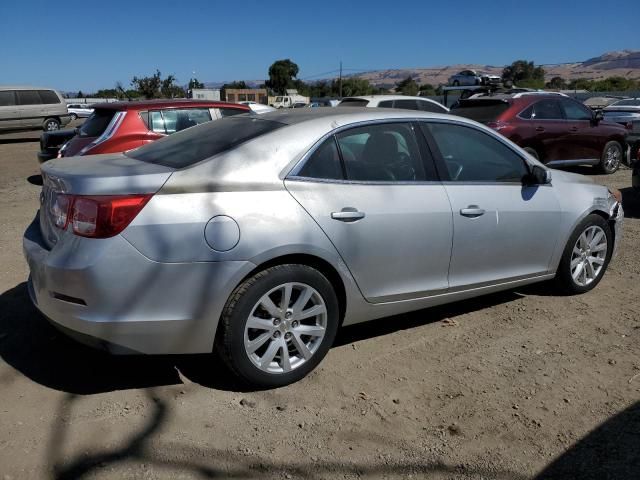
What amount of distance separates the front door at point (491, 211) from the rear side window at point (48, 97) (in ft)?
70.0

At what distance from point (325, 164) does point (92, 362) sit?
73.5 inches

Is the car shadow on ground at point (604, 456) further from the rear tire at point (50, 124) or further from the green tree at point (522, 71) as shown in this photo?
the green tree at point (522, 71)

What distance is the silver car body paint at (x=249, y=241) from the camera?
2.92m

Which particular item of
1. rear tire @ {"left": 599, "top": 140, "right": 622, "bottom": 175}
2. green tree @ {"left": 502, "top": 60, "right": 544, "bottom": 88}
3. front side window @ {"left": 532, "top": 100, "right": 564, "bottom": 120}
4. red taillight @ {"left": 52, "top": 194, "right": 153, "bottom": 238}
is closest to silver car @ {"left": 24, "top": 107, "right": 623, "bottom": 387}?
red taillight @ {"left": 52, "top": 194, "right": 153, "bottom": 238}

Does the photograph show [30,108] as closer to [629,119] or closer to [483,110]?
[483,110]

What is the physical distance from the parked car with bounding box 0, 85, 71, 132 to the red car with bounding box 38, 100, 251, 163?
14519 mm

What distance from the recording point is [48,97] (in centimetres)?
2202

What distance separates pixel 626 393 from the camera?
11.0 ft

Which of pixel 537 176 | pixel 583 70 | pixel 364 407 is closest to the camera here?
pixel 364 407

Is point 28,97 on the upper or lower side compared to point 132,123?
lower

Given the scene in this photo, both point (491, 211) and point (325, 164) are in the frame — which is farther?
point (491, 211)

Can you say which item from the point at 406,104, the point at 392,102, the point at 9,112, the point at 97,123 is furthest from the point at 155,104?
the point at 9,112

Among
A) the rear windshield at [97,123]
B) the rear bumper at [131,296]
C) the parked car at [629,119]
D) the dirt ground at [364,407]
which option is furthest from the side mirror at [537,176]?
the parked car at [629,119]

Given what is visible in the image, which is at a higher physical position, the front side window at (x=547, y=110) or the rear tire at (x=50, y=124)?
the front side window at (x=547, y=110)
